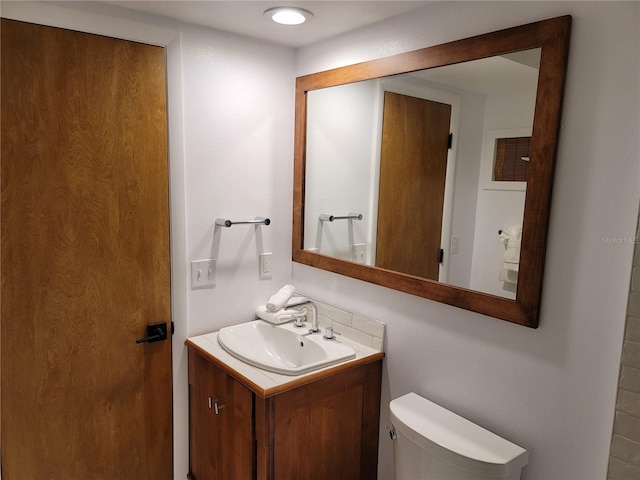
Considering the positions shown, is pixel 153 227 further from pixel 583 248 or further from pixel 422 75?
pixel 583 248

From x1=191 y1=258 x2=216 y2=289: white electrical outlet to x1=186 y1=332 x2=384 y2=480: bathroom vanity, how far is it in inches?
9.3

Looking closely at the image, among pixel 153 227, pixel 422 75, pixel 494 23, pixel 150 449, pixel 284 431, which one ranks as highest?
pixel 494 23

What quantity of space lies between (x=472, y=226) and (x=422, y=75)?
23.6 inches

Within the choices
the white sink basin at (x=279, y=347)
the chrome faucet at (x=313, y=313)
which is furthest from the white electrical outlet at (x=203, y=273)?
the chrome faucet at (x=313, y=313)

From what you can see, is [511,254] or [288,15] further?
[288,15]

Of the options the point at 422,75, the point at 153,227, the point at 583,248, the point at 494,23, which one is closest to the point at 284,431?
the point at 153,227

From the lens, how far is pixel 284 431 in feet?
5.34

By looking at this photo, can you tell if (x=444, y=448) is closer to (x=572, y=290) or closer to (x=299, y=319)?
(x=572, y=290)

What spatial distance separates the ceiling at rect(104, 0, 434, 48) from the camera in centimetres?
161

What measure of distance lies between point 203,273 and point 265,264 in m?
0.33

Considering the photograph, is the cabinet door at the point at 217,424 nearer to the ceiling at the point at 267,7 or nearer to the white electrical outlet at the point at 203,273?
the white electrical outlet at the point at 203,273

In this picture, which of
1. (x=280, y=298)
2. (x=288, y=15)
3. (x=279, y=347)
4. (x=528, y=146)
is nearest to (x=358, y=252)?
(x=280, y=298)

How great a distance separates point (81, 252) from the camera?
173 cm

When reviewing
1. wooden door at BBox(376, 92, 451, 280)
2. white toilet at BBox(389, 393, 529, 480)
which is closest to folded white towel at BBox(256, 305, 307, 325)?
wooden door at BBox(376, 92, 451, 280)
